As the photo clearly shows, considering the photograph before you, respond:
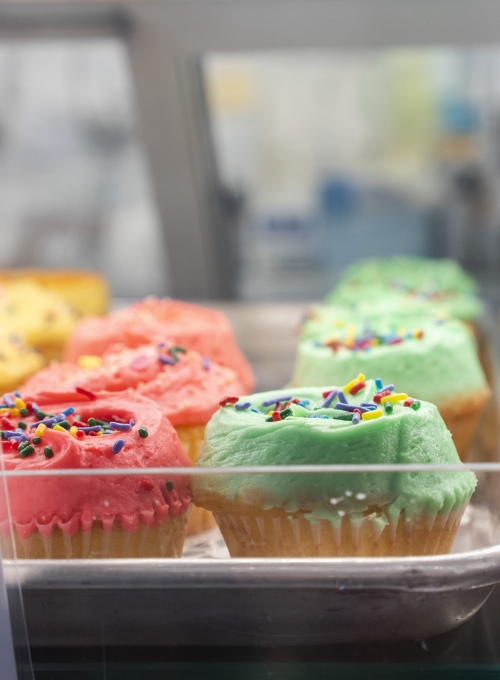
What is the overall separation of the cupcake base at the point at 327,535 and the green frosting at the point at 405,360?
36 cm

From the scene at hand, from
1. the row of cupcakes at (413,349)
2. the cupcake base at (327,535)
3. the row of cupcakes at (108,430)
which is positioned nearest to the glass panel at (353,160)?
the row of cupcakes at (413,349)

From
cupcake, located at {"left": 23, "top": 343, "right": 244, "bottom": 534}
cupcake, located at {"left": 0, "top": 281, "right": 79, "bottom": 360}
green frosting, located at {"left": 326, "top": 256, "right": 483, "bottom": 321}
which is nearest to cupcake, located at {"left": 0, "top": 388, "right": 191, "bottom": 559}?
cupcake, located at {"left": 23, "top": 343, "right": 244, "bottom": 534}

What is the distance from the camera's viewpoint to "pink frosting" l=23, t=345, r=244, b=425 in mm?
1239

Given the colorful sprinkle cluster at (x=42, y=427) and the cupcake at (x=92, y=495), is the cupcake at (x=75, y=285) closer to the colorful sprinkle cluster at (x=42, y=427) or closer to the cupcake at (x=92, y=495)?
the colorful sprinkle cluster at (x=42, y=427)

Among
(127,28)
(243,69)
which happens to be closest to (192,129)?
(243,69)

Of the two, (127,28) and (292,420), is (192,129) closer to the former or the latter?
(127,28)

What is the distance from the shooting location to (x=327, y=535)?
2.98ft

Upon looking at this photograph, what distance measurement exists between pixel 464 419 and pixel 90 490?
71 cm

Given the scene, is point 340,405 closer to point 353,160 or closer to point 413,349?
point 413,349

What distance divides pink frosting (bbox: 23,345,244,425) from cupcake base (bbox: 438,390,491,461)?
0.33m

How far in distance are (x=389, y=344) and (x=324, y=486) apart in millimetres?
624

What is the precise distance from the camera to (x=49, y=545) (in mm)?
921

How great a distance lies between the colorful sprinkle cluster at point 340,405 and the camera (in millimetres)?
973

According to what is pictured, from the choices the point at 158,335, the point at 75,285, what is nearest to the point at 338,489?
the point at 158,335
